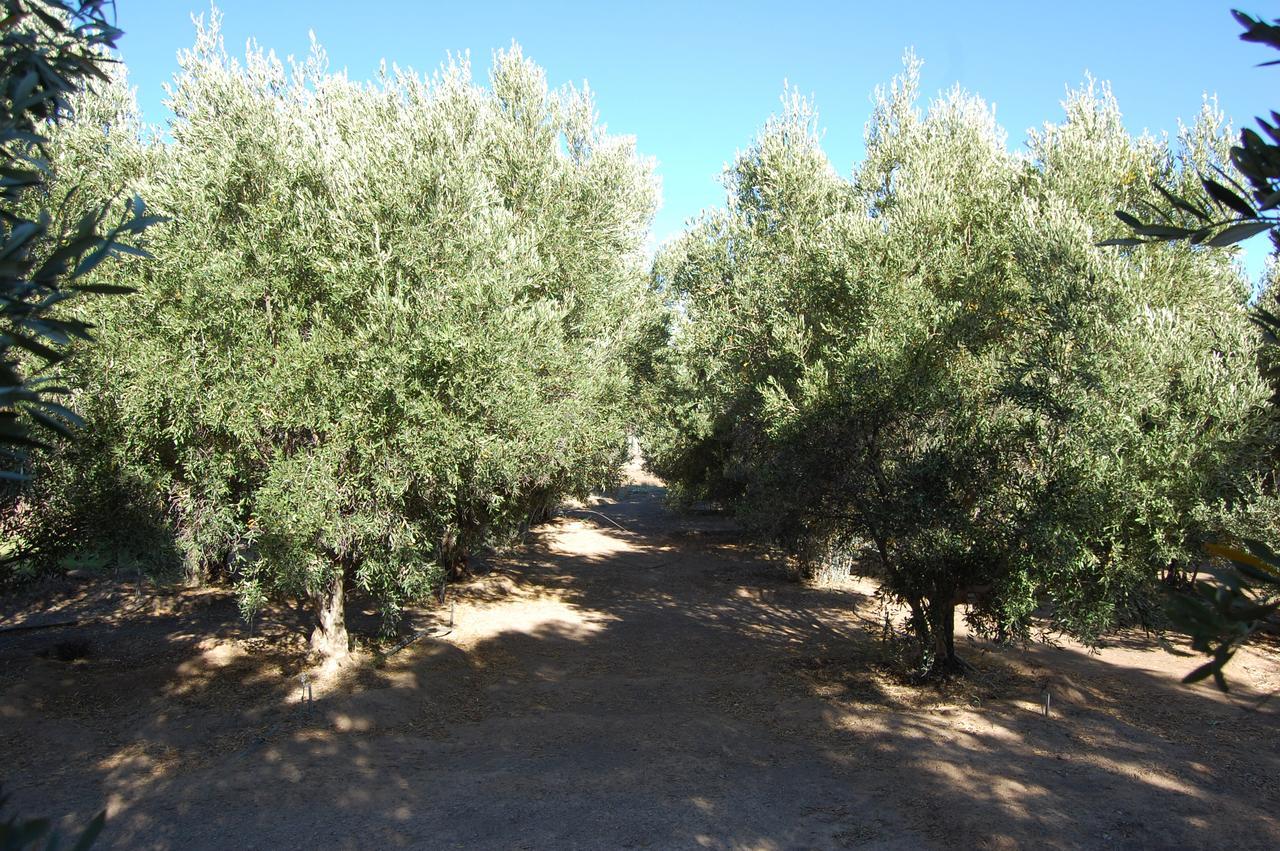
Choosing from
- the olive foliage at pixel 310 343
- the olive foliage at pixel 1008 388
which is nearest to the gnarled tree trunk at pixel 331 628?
the olive foliage at pixel 310 343

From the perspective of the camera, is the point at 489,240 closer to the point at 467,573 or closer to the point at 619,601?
the point at 619,601

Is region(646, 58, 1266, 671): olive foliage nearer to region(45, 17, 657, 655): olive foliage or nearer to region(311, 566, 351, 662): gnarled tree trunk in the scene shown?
region(45, 17, 657, 655): olive foliage

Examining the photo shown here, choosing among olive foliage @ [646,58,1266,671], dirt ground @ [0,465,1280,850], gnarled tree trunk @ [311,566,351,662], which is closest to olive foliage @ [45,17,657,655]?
gnarled tree trunk @ [311,566,351,662]

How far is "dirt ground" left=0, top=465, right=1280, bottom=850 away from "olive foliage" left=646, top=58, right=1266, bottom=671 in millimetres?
2106

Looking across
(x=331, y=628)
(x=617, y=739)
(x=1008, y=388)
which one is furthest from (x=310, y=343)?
(x=1008, y=388)

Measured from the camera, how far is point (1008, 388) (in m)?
10.8

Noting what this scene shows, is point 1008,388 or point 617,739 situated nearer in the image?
point 1008,388

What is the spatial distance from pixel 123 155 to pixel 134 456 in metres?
5.39

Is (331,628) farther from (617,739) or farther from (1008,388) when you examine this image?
(1008,388)

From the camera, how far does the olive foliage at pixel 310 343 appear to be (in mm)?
11359

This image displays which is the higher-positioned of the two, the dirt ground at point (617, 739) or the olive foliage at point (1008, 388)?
the olive foliage at point (1008, 388)

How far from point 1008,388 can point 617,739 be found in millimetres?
7509

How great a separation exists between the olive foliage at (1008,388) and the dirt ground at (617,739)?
6.91 ft

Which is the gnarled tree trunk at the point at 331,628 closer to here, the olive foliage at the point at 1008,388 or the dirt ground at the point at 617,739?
the dirt ground at the point at 617,739
